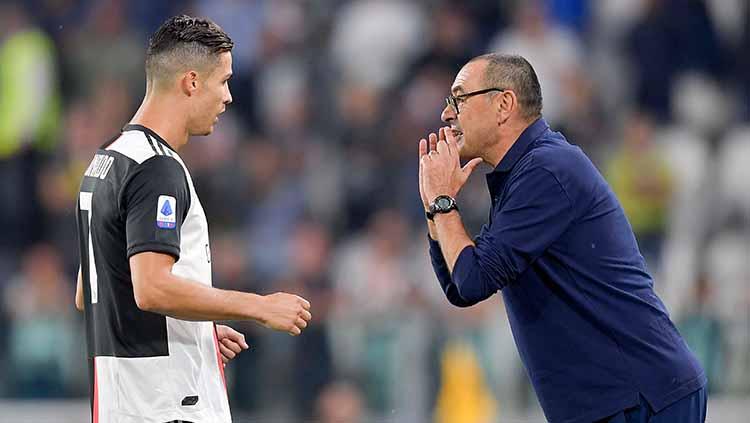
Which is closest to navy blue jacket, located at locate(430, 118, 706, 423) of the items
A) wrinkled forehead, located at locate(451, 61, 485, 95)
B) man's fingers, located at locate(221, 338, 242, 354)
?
wrinkled forehead, located at locate(451, 61, 485, 95)

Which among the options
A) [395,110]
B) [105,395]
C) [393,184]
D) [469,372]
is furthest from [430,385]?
[105,395]

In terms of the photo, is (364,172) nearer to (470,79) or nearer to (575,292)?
(470,79)

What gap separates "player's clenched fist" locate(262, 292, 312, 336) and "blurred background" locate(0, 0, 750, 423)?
5271 mm

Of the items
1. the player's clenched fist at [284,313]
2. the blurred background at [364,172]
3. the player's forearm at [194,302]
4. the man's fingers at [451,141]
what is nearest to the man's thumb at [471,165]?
the man's fingers at [451,141]

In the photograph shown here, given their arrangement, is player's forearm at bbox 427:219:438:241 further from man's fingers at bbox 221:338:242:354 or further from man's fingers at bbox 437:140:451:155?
man's fingers at bbox 221:338:242:354

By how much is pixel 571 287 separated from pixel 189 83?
1503 millimetres

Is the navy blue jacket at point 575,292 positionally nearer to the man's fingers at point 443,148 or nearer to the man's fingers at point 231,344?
the man's fingers at point 443,148

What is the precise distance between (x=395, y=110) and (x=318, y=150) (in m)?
0.74

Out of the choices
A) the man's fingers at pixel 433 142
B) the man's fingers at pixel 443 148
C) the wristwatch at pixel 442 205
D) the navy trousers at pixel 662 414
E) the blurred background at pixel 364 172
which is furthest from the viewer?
the blurred background at pixel 364 172

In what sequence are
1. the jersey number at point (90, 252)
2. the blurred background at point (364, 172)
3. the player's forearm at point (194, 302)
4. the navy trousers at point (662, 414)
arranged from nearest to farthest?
the player's forearm at point (194, 302) → the jersey number at point (90, 252) → the navy trousers at point (662, 414) → the blurred background at point (364, 172)

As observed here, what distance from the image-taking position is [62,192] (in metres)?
10.9

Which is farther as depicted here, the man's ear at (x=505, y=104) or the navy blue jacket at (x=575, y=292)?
the man's ear at (x=505, y=104)

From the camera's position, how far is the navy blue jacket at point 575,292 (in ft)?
15.7

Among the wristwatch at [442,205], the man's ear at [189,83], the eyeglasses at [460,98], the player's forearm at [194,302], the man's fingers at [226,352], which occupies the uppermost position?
the man's ear at [189,83]
